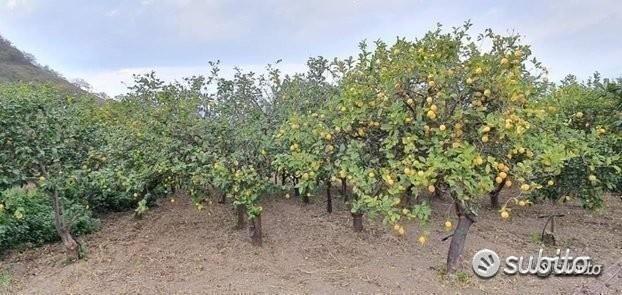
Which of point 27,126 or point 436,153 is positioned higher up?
point 27,126

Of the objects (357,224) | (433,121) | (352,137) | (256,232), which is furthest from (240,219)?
(433,121)

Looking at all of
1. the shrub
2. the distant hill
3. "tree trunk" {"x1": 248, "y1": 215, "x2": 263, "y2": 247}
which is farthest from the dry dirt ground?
the distant hill

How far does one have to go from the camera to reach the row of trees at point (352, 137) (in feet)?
12.7

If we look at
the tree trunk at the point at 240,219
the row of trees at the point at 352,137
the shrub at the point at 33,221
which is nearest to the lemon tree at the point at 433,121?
the row of trees at the point at 352,137

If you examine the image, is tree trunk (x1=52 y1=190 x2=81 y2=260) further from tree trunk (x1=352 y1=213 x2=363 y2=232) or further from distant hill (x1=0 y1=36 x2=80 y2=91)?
distant hill (x1=0 y1=36 x2=80 y2=91)

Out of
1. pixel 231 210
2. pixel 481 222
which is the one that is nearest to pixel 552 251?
pixel 481 222

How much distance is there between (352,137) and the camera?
4.44 metres

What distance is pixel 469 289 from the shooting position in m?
4.76

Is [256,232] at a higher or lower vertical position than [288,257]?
higher

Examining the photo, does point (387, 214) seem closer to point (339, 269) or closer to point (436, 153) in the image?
point (436, 153)

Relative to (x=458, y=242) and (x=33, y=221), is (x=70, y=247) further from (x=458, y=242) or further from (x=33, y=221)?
(x=458, y=242)

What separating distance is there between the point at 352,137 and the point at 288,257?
1.92 metres

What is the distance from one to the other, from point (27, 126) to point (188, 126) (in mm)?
1646

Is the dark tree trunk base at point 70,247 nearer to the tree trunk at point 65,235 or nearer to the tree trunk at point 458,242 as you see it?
the tree trunk at point 65,235
